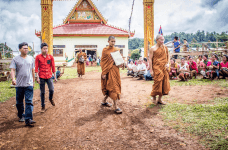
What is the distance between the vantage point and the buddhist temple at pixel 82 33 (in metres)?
23.8

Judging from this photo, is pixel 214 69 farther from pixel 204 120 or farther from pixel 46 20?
pixel 46 20

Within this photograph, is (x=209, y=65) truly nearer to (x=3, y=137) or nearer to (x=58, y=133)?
(x=58, y=133)

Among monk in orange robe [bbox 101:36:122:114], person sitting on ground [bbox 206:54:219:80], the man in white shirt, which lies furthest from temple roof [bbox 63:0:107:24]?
monk in orange robe [bbox 101:36:122:114]

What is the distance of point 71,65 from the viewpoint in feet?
76.8

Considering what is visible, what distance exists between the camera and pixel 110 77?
4.32 m

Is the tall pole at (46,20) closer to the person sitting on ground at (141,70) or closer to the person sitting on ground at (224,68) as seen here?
the person sitting on ground at (141,70)

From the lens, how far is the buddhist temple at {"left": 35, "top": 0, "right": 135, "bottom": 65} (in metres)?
23.8

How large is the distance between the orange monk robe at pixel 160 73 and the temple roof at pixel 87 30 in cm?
1974

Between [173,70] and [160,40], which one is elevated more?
[160,40]

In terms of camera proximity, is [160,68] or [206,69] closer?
[160,68]

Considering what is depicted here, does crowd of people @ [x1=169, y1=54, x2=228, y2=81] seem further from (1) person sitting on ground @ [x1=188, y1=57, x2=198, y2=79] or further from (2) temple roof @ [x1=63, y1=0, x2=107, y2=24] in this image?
(2) temple roof @ [x1=63, y1=0, x2=107, y2=24]

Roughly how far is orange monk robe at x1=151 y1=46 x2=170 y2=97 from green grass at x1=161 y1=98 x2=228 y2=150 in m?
0.48

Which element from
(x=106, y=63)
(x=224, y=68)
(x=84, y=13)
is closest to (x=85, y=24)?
(x=84, y=13)

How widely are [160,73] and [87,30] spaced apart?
69.3 ft
